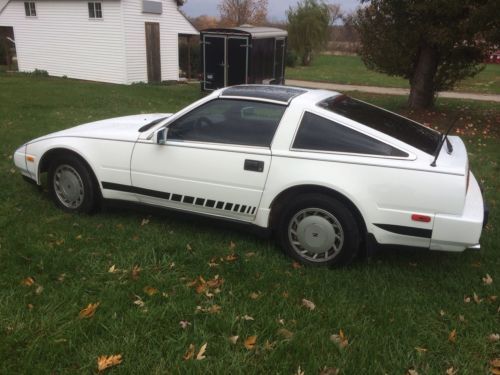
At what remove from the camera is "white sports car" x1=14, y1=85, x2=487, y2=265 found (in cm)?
359

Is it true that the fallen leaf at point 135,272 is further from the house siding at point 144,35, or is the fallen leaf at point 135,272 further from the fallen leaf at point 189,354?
the house siding at point 144,35

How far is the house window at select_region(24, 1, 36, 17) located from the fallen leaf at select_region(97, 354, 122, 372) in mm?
22072

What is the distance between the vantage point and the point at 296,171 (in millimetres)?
3854

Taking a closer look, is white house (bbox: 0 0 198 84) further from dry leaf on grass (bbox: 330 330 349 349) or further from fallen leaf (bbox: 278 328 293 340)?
dry leaf on grass (bbox: 330 330 349 349)

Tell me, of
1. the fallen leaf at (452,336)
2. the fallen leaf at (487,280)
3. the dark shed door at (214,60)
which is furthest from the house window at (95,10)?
the fallen leaf at (452,336)

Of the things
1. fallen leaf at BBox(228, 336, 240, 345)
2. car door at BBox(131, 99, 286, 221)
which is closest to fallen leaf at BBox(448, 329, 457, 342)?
fallen leaf at BBox(228, 336, 240, 345)

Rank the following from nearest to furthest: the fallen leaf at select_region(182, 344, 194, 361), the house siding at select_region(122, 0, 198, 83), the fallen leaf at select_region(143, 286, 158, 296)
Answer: the fallen leaf at select_region(182, 344, 194, 361), the fallen leaf at select_region(143, 286, 158, 296), the house siding at select_region(122, 0, 198, 83)

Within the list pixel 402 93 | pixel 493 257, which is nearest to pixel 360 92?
pixel 402 93

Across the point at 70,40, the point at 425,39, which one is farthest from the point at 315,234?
the point at 70,40

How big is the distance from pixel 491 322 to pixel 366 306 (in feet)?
2.81

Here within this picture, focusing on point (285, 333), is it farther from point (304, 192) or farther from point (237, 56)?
point (237, 56)

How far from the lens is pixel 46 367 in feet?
9.06

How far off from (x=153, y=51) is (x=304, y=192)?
18.2 m

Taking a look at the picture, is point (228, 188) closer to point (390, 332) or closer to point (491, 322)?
point (390, 332)
